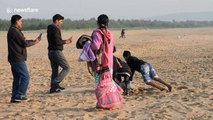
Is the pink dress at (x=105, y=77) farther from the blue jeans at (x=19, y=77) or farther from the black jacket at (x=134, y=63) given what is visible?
the black jacket at (x=134, y=63)

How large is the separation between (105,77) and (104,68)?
0.16m

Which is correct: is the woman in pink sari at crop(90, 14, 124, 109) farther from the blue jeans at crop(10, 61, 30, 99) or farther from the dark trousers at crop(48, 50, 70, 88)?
the dark trousers at crop(48, 50, 70, 88)

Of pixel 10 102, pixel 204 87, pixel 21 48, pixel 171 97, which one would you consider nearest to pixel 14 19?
pixel 21 48

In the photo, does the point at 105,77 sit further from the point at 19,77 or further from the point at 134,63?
the point at 134,63

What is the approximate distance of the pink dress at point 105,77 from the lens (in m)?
7.45

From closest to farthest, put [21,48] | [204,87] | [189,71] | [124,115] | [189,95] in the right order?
[124,115] < [21,48] < [189,95] < [204,87] < [189,71]

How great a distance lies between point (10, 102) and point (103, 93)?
7.22 feet

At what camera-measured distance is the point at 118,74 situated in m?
9.25

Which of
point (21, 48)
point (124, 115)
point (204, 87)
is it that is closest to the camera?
point (124, 115)

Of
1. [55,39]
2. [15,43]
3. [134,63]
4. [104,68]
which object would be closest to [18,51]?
[15,43]

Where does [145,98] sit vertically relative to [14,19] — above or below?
below

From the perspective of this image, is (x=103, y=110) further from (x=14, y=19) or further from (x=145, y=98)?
(x=14, y=19)

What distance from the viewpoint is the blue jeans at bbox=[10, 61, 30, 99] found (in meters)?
8.23

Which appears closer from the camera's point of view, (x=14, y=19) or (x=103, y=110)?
(x=103, y=110)
